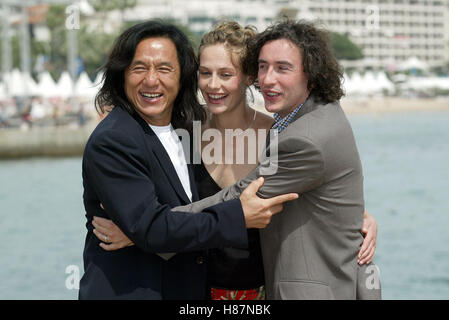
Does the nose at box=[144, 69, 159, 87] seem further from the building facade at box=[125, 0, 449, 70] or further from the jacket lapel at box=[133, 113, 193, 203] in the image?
the building facade at box=[125, 0, 449, 70]

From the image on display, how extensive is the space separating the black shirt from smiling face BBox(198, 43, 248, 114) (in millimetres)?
486

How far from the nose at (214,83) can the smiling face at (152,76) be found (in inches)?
22.0

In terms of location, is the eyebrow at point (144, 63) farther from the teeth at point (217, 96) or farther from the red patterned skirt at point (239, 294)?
the red patterned skirt at point (239, 294)

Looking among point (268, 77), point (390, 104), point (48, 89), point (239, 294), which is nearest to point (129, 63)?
point (268, 77)

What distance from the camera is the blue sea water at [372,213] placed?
11.2m

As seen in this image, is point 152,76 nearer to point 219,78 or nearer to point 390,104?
point 219,78

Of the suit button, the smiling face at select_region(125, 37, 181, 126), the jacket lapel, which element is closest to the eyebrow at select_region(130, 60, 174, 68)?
the smiling face at select_region(125, 37, 181, 126)

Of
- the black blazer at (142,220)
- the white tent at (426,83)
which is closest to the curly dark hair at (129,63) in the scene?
the black blazer at (142,220)

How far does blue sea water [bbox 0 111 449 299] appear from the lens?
1124 centimetres

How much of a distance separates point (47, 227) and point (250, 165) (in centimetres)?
1306

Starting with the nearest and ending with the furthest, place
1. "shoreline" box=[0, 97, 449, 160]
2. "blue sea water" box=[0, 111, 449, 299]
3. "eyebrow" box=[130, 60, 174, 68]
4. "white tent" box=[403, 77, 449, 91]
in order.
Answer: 1. "eyebrow" box=[130, 60, 174, 68]
2. "blue sea water" box=[0, 111, 449, 299]
3. "shoreline" box=[0, 97, 449, 160]
4. "white tent" box=[403, 77, 449, 91]

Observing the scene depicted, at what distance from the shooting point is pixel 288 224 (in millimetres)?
2826

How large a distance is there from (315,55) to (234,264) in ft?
3.68
